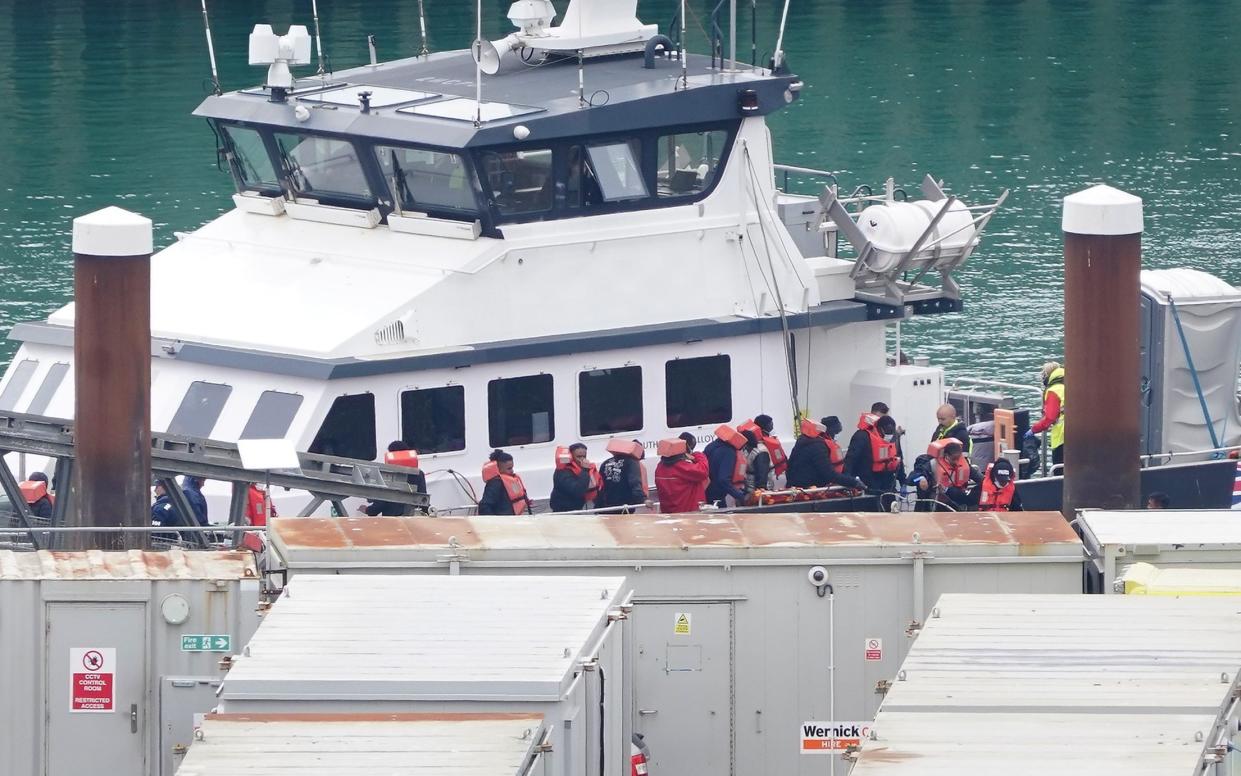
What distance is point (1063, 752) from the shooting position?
31.7 ft

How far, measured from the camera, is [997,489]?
16266 mm

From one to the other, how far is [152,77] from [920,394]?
110 feet

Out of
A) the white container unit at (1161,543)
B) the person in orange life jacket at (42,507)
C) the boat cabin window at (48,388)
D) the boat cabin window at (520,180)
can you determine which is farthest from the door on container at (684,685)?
the boat cabin window at (48,388)

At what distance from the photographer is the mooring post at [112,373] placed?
46.4 feet

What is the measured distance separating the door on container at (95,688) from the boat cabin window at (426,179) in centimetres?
491

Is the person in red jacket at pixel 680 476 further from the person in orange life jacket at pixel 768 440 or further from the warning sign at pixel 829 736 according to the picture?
the warning sign at pixel 829 736

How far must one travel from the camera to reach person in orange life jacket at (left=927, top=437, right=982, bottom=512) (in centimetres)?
1638

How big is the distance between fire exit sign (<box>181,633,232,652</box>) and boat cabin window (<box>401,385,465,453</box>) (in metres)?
3.72

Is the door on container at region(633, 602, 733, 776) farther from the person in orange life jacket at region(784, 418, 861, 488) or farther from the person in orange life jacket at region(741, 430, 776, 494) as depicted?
the person in orange life jacket at region(784, 418, 861, 488)

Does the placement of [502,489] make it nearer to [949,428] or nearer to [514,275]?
[514,275]

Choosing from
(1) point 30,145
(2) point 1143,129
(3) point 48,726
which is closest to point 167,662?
(3) point 48,726

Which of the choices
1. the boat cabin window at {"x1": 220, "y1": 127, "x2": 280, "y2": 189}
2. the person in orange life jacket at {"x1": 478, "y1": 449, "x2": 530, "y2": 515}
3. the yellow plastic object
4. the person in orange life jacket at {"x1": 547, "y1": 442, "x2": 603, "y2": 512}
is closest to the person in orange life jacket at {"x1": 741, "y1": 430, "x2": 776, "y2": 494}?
the person in orange life jacket at {"x1": 547, "y1": 442, "x2": 603, "y2": 512}

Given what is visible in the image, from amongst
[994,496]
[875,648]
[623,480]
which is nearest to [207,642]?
[875,648]

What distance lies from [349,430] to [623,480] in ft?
6.33
